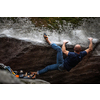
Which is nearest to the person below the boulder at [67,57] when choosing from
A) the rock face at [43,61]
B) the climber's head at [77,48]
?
the climber's head at [77,48]

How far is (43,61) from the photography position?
2.49m

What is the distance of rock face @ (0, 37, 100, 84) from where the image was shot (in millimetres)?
2346

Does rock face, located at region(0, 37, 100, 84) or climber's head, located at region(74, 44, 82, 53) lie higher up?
climber's head, located at region(74, 44, 82, 53)

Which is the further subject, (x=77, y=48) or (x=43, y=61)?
(x=43, y=61)

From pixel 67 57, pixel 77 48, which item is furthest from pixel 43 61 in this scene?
pixel 77 48

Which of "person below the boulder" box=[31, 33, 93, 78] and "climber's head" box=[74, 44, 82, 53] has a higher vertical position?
"climber's head" box=[74, 44, 82, 53]

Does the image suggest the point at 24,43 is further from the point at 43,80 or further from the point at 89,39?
the point at 89,39

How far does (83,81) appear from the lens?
107 inches

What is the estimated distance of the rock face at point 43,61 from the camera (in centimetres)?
235

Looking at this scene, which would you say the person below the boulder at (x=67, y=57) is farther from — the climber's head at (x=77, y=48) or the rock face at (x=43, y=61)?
the rock face at (x=43, y=61)

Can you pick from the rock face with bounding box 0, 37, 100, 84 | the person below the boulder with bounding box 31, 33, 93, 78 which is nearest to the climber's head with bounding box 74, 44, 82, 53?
the person below the boulder with bounding box 31, 33, 93, 78

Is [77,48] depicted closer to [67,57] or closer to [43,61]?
[67,57]

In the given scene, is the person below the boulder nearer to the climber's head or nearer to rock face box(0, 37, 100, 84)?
the climber's head

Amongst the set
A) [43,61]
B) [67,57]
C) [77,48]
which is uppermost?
[77,48]
